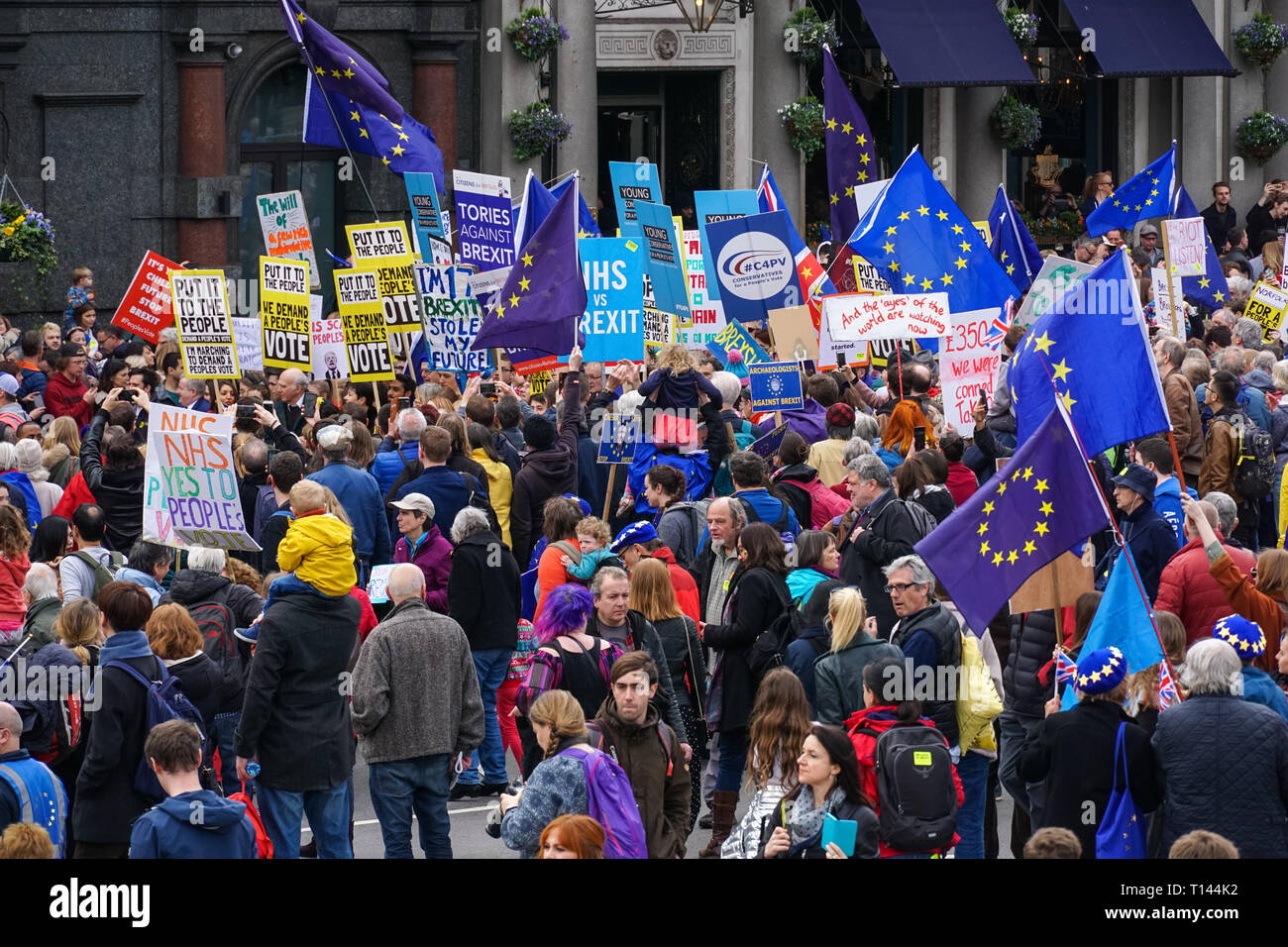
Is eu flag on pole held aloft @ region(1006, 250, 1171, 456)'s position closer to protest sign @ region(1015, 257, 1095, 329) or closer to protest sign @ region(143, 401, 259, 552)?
protest sign @ region(143, 401, 259, 552)

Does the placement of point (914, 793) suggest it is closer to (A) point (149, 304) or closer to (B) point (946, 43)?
(A) point (149, 304)

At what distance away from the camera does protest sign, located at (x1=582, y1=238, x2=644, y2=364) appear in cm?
1425

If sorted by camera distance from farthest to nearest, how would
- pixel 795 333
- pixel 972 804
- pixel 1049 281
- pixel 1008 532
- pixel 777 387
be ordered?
pixel 1049 281, pixel 795 333, pixel 777 387, pixel 972 804, pixel 1008 532

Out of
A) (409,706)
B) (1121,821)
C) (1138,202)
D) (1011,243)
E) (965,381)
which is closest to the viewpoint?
(1121,821)

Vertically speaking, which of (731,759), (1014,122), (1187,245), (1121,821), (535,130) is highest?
(1014,122)

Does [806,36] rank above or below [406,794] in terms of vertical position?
above

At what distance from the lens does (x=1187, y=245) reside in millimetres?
17781

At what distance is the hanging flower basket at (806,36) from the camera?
2603cm

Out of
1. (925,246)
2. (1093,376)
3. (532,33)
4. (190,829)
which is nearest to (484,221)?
(925,246)

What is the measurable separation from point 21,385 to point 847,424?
306 inches

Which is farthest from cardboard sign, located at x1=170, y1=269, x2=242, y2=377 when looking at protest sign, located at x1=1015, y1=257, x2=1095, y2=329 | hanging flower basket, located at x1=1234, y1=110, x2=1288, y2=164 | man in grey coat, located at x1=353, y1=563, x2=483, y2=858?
hanging flower basket, located at x1=1234, y1=110, x2=1288, y2=164

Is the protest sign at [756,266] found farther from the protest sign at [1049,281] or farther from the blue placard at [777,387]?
the blue placard at [777,387]

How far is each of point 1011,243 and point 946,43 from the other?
26.9 feet
